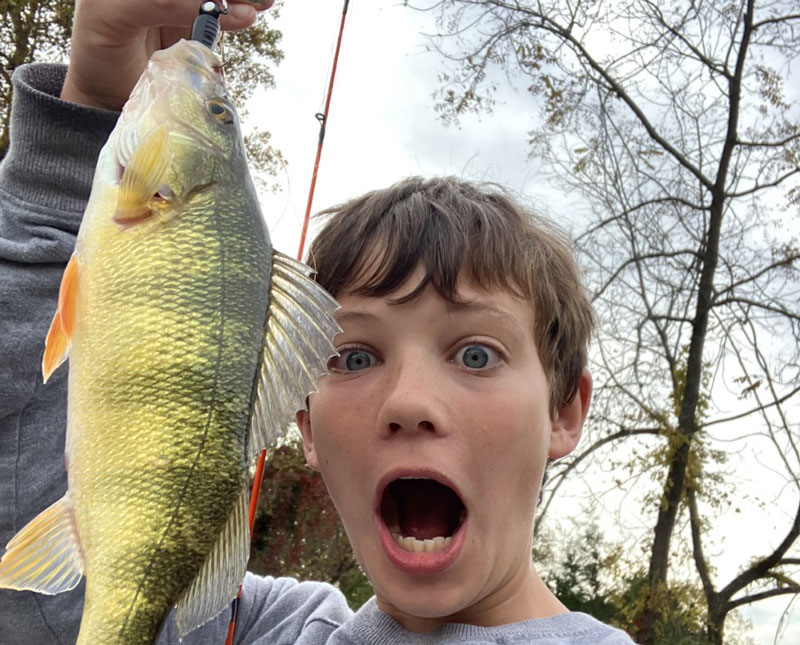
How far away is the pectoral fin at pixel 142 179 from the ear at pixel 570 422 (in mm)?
1182

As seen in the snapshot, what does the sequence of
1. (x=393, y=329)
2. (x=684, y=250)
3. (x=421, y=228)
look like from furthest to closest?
(x=684, y=250)
(x=421, y=228)
(x=393, y=329)

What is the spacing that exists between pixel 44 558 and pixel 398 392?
2.41ft

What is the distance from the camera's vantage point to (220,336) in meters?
1.29

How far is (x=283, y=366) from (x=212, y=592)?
0.37m

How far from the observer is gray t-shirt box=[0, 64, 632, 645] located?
182 centimetres

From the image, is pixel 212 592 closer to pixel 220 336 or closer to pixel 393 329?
pixel 220 336

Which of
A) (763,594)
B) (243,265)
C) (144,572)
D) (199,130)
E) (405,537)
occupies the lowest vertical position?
(763,594)

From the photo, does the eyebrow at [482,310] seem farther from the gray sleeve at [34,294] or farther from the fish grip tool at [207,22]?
the gray sleeve at [34,294]

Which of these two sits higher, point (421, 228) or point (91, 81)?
point (91, 81)

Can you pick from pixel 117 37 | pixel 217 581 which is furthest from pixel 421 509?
pixel 117 37

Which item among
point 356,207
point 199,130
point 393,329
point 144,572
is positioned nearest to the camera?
point 144,572

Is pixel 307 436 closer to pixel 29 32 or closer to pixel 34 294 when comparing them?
pixel 34 294

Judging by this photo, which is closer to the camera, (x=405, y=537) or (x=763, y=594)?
(x=405, y=537)

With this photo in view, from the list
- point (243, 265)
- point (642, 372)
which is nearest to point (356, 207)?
point (243, 265)
